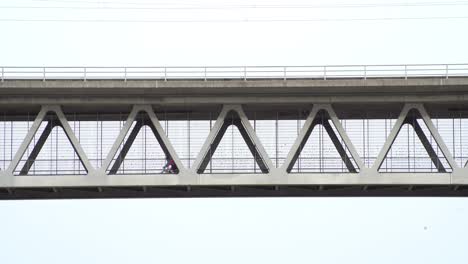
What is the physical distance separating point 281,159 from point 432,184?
22.2 ft

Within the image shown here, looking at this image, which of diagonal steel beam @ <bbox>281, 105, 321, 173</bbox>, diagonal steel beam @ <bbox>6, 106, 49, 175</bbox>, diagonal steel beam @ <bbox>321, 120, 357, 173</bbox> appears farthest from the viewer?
diagonal steel beam @ <bbox>321, 120, 357, 173</bbox>

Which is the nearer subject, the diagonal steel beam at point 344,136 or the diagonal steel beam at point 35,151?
the diagonal steel beam at point 344,136

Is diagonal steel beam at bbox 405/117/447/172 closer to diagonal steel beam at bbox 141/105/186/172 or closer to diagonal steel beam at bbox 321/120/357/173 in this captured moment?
diagonal steel beam at bbox 321/120/357/173

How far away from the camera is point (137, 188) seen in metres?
62.9

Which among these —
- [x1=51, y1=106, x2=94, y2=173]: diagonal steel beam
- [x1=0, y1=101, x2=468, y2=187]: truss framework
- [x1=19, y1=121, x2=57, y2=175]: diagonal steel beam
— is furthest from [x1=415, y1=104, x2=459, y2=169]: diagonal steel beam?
[x1=19, y1=121, x2=57, y2=175]: diagonal steel beam

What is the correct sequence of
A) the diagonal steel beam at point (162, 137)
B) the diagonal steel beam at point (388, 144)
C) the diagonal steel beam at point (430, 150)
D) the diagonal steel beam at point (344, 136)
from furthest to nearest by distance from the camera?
1. the diagonal steel beam at point (430, 150)
2. the diagonal steel beam at point (162, 137)
3. the diagonal steel beam at point (388, 144)
4. the diagonal steel beam at point (344, 136)

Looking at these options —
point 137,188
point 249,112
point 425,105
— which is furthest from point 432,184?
point 137,188

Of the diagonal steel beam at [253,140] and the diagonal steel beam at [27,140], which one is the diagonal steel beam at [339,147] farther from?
the diagonal steel beam at [27,140]

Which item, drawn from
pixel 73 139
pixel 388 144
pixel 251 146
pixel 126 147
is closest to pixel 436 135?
pixel 388 144

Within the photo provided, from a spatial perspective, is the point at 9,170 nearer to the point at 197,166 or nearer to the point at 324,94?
the point at 197,166

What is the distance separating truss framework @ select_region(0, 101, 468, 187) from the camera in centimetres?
6047

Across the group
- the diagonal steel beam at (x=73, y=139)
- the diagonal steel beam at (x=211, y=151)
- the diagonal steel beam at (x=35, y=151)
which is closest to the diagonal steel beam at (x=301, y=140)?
the diagonal steel beam at (x=211, y=151)

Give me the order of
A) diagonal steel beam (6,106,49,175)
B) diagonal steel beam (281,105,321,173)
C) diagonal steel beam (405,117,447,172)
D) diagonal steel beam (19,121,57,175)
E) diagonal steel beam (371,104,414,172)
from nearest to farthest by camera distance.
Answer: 1. diagonal steel beam (371,104,414,172)
2. diagonal steel beam (281,105,321,173)
3. diagonal steel beam (6,106,49,175)
4. diagonal steel beam (405,117,447,172)
5. diagonal steel beam (19,121,57,175)

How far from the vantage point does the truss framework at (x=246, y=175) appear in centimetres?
6047
